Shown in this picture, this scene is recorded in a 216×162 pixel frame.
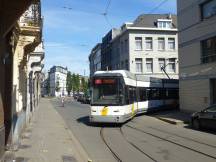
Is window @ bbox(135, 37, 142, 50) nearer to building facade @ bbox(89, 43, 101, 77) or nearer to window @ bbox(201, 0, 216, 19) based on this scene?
building facade @ bbox(89, 43, 101, 77)

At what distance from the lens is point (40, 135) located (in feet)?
60.1

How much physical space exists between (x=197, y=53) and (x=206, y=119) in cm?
1106

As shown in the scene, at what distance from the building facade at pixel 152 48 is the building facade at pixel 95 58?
34368 mm

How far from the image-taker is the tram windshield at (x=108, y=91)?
78.5 ft

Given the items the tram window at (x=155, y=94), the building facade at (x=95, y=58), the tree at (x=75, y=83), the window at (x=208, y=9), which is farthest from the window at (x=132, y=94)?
the tree at (x=75, y=83)

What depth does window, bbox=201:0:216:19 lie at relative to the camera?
29.6 m

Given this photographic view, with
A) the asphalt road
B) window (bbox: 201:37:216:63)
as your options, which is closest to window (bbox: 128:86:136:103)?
the asphalt road

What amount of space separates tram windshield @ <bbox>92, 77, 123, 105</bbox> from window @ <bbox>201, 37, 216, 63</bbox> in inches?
329

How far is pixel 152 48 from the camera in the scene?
236 feet

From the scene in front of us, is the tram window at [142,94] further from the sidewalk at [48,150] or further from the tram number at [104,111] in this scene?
the sidewalk at [48,150]

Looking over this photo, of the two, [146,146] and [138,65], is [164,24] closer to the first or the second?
[138,65]

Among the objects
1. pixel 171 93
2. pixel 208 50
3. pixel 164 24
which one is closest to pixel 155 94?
pixel 171 93

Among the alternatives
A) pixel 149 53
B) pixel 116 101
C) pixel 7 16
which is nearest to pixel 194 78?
pixel 116 101

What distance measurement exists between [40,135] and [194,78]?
1678cm
